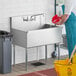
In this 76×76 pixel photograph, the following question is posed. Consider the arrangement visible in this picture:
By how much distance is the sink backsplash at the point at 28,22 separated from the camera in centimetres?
737

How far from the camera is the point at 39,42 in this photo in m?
7.13

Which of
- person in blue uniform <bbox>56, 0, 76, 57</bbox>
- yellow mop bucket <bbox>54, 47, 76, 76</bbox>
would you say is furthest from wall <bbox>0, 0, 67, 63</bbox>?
yellow mop bucket <bbox>54, 47, 76, 76</bbox>

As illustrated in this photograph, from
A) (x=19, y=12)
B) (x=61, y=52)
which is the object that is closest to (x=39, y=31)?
(x=19, y=12)

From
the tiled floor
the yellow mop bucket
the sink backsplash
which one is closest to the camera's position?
the yellow mop bucket

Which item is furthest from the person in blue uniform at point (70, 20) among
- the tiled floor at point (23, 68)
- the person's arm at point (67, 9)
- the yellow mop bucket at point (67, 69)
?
the tiled floor at point (23, 68)

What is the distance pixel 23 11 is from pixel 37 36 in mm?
728

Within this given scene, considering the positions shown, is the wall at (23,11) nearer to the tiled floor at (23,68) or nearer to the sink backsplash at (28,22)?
the sink backsplash at (28,22)

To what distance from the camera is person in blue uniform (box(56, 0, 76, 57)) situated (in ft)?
18.6

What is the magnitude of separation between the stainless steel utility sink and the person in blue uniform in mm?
1230

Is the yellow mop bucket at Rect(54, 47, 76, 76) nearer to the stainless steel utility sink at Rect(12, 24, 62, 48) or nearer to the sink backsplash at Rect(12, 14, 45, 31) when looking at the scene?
the stainless steel utility sink at Rect(12, 24, 62, 48)

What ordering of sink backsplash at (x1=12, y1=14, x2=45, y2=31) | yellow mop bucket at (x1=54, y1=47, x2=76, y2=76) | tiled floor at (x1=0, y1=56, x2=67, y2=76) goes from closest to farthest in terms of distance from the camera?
yellow mop bucket at (x1=54, y1=47, x2=76, y2=76) → tiled floor at (x1=0, y1=56, x2=67, y2=76) → sink backsplash at (x1=12, y1=14, x2=45, y2=31)

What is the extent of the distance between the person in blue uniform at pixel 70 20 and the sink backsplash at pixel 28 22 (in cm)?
173

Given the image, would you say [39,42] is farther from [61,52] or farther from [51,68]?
[61,52]

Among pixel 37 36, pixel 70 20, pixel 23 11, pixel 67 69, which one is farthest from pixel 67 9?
pixel 23 11
